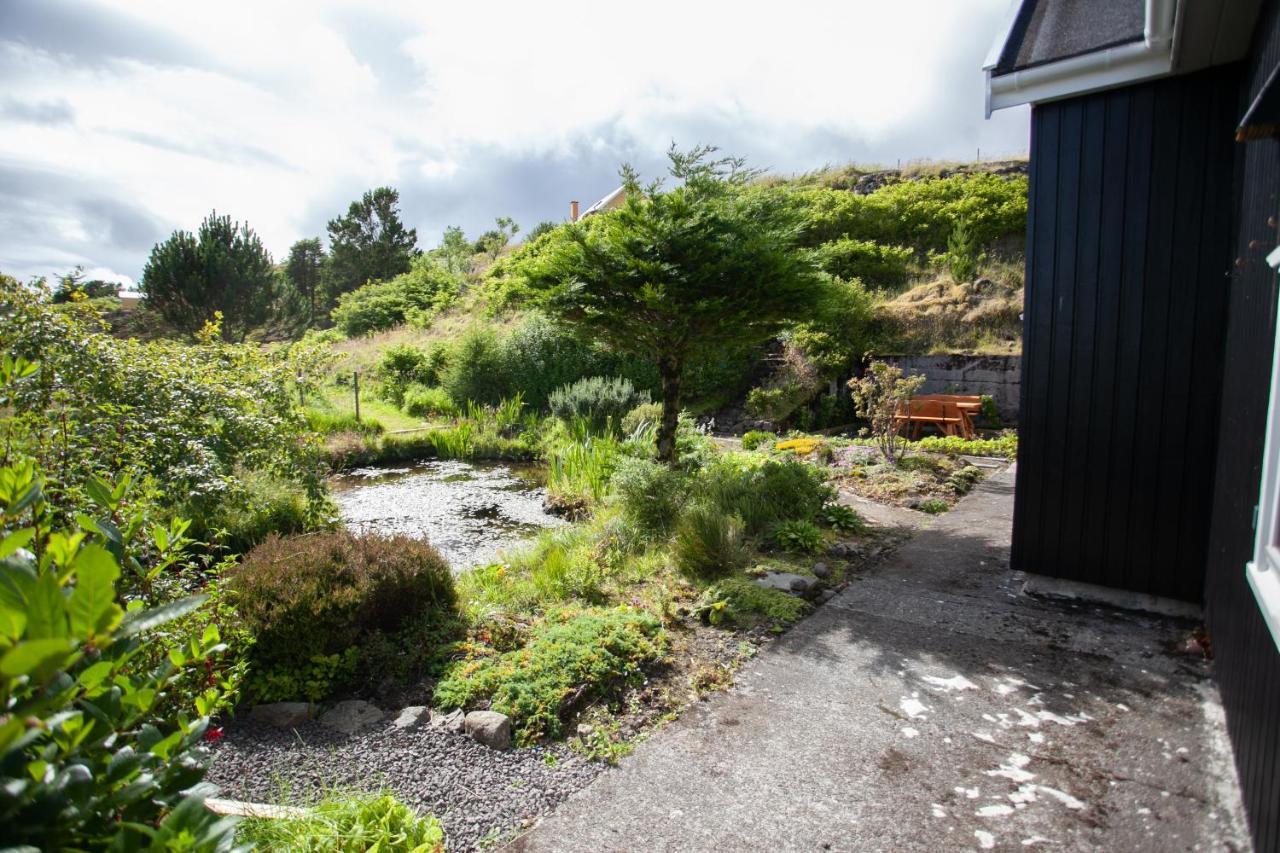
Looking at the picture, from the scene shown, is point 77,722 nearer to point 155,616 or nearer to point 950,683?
point 155,616

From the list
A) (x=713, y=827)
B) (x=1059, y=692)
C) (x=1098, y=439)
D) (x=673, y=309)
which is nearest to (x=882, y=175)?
(x=673, y=309)

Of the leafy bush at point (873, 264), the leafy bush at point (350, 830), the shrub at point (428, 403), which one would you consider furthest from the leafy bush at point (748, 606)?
the leafy bush at point (873, 264)

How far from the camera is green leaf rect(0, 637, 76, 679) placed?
0.72 meters

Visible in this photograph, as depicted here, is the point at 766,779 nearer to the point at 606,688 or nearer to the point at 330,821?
the point at 606,688

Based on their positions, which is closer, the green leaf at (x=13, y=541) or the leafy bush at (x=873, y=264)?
the green leaf at (x=13, y=541)

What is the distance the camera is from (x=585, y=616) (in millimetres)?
3549

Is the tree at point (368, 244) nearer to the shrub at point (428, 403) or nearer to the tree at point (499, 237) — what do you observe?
the tree at point (499, 237)

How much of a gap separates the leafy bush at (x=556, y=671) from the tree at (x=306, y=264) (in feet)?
143

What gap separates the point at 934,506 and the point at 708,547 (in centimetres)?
293

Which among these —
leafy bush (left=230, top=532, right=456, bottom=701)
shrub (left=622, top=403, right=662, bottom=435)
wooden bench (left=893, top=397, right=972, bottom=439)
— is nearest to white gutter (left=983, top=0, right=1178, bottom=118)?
leafy bush (left=230, top=532, right=456, bottom=701)

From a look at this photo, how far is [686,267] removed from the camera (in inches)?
227

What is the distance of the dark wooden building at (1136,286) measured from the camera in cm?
325

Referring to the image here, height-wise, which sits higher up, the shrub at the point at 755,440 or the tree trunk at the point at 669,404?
the tree trunk at the point at 669,404

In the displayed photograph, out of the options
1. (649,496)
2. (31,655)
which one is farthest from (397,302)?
(31,655)
